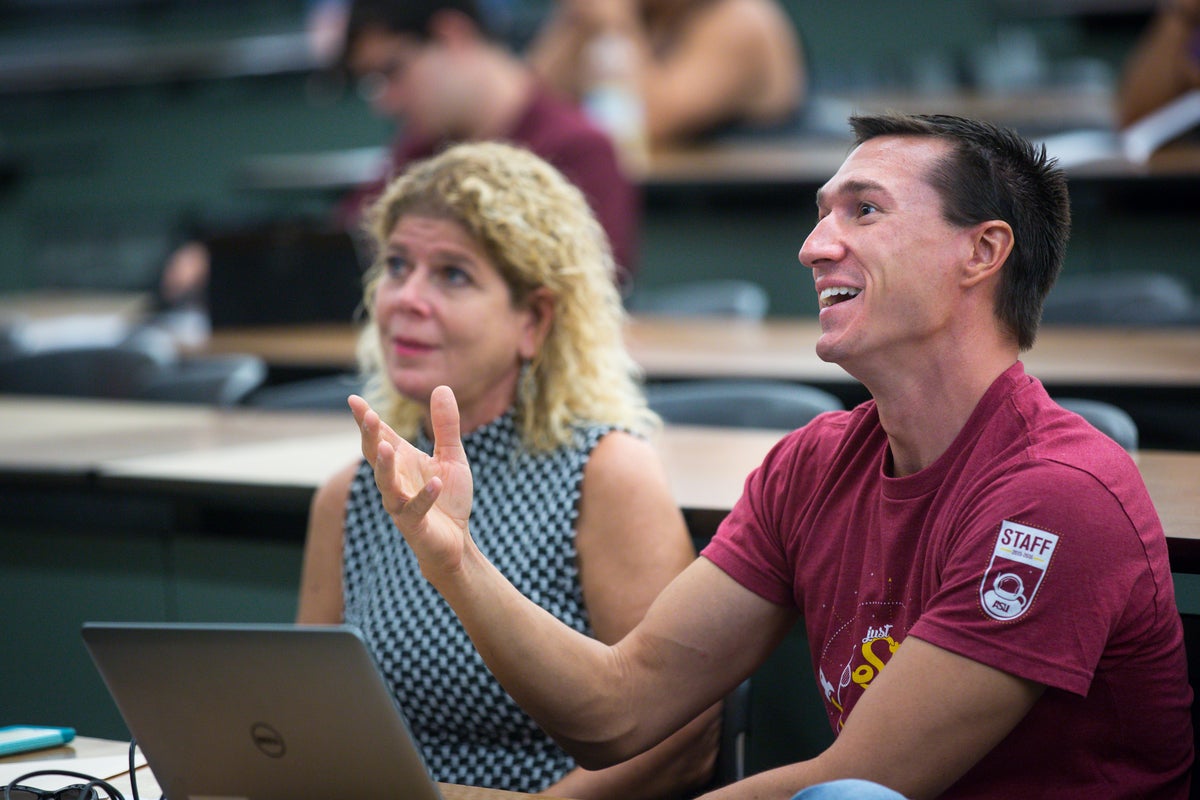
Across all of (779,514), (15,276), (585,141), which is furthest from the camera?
(15,276)

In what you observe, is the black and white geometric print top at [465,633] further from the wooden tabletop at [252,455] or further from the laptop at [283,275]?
the laptop at [283,275]

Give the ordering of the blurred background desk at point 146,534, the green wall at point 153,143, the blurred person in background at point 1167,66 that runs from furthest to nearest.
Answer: the green wall at point 153,143
the blurred person in background at point 1167,66
the blurred background desk at point 146,534

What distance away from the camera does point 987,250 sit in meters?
1.26

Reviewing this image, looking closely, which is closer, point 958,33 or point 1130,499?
point 1130,499

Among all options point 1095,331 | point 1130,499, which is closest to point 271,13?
point 1095,331

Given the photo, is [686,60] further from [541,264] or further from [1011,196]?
[1011,196]

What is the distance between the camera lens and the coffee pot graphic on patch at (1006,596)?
1.14 meters

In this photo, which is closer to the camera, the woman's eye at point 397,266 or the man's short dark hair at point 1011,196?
the man's short dark hair at point 1011,196

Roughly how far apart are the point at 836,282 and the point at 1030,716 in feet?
1.33

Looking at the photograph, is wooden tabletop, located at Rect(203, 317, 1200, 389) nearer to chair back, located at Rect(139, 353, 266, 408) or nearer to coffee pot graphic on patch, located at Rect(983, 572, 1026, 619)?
chair back, located at Rect(139, 353, 266, 408)

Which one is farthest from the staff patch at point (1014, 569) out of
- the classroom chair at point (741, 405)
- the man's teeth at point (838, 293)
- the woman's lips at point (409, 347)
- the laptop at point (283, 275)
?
the laptop at point (283, 275)

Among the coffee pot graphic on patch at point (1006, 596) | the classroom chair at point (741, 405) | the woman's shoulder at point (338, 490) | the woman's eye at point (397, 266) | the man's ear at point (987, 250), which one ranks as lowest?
the classroom chair at point (741, 405)

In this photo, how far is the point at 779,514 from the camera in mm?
1424

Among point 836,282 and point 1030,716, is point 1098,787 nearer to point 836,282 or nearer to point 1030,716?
point 1030,716
